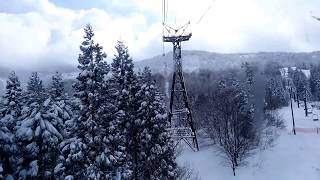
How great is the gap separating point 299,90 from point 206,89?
4677cm

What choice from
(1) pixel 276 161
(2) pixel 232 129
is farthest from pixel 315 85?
(1) pixel 276 161

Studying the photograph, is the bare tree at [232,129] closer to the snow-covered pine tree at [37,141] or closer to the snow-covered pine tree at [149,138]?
the snow-covered pine tree at [149,138]

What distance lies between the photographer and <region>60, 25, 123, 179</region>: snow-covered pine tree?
24.4m

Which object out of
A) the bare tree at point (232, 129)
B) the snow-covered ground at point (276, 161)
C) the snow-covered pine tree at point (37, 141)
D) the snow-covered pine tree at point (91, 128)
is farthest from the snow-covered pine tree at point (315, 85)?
the snow-covered pine tree at point (37, 141)

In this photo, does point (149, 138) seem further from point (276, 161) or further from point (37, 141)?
point (276, 161)

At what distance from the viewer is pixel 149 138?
29.1 meters

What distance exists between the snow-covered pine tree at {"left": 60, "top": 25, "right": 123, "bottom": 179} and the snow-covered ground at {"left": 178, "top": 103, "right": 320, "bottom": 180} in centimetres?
2899

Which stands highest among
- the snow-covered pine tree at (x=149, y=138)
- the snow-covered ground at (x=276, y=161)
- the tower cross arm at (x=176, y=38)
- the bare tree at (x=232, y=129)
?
the tower cross arm at (x=176, y=38)

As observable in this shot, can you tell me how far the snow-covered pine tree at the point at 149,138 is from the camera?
29.5 meters

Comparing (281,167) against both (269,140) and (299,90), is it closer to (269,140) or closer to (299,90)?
(269,140)

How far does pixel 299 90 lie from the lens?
378 ft

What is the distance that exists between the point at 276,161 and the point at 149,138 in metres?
28.8

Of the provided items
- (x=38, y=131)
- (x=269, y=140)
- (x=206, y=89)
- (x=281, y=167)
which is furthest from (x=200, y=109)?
(x=38, y=131)

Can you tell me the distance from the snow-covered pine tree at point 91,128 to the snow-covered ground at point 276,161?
28991mm
